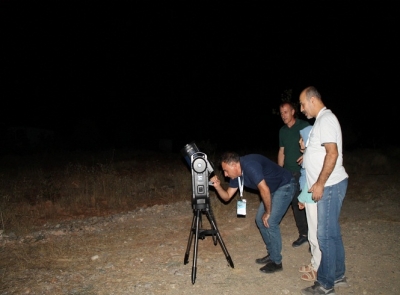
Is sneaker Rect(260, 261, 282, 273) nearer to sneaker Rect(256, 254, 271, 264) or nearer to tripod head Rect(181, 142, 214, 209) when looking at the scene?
sneaker Rect(256, 254, 271, 264)

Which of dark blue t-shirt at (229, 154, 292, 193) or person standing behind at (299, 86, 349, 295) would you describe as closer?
person standing behind at (299, 86, 349, 295)

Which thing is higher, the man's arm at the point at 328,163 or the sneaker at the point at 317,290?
the man's arm at the point at 328,163

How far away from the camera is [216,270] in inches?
174

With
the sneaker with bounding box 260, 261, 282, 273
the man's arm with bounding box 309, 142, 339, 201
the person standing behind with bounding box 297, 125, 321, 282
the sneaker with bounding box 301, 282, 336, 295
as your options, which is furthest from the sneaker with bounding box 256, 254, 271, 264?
the man's arm with bounding box 309, 142, 339, 201

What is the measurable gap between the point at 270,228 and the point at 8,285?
9.93 ft

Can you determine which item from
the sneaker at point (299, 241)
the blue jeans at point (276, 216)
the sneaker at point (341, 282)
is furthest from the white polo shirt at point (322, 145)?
the sneaker at point (299, 241)

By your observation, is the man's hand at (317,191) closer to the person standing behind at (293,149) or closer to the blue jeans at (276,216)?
the blue jeans at (276,216)

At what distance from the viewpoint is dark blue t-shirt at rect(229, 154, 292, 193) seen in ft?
12.7

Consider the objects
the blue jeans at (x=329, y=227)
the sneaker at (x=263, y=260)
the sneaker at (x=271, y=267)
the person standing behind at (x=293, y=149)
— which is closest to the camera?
the blue jeans at (x=329, y=227)

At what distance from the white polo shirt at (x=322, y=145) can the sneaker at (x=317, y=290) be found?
1021 millimetres

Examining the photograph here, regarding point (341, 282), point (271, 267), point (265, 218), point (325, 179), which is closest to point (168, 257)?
point (271, 267)

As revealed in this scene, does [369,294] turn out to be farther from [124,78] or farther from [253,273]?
[124,78]

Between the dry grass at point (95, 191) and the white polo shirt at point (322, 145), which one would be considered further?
the dry grass at point (95, 191)

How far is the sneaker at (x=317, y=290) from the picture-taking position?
3.65m
